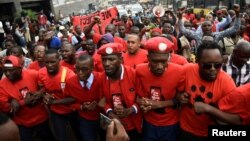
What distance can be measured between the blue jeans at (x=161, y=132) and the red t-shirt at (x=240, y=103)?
91 cm

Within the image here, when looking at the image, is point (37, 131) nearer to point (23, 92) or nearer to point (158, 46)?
point (23, 92)

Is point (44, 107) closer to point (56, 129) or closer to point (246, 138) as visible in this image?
point (56, 129)

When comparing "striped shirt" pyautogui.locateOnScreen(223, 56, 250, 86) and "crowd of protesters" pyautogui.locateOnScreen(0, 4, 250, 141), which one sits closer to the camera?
"crowd of protesters" pyautogui.locateOnScreen(0, 4, 250, 141)

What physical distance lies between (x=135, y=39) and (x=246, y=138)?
2886mm

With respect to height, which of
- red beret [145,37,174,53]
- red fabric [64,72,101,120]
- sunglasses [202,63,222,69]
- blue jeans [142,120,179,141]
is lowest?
blue jeans [142,120,179,141]

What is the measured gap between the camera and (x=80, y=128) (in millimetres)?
4723

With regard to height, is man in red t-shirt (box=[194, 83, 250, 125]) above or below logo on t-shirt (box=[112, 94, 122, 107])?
above

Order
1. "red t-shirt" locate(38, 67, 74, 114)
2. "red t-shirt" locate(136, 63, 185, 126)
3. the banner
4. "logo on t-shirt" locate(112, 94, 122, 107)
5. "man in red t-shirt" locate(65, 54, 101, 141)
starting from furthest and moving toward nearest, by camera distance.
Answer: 1. the banner
2. "red t-shirt" locate(38, 67, 74, 114)
3. "man in red t-shirt" locate(65, 54, 101, 141)
4. "logo on t-shirt" locate(112, 94, 122, 107)
5. "red t-shirt" locate(136, 63, 185, 126)

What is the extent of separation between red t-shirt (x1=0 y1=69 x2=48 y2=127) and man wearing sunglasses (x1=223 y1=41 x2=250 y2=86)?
2.62 meters

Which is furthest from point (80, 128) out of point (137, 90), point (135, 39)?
point (135, 39)

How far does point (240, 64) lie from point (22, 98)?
288cm

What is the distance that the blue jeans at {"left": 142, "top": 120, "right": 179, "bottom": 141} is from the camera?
381 centimetres

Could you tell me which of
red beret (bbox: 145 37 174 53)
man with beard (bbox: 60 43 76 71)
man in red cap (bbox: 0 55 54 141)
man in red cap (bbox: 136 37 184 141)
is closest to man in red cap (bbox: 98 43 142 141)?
man in red cap (bbox: 136 37 184 141)

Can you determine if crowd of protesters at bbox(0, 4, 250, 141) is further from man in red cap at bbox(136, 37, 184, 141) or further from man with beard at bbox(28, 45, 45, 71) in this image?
man with beard at bbox(28, 45, 45, 71)
